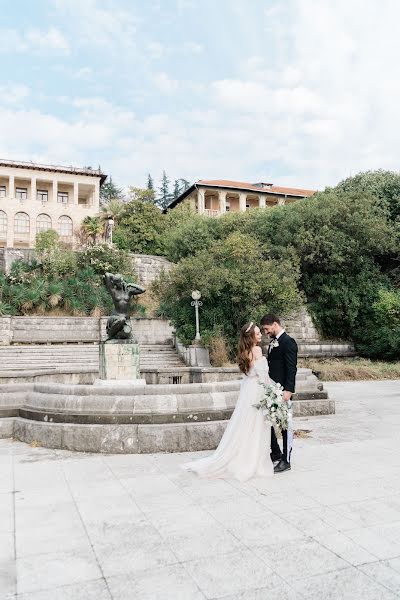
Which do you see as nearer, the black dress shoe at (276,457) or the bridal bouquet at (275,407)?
the bridal bouquet at (275,407)

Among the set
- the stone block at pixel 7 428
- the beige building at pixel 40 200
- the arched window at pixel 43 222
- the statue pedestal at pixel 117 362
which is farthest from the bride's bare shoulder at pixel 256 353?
the arched window at pixel 43 222

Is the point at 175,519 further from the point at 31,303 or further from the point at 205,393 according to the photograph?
the point at 31,303

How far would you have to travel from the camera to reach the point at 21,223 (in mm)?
48500

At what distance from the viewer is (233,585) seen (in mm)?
2895

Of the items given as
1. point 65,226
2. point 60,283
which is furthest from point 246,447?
point 65,226

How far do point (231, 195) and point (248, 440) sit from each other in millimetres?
52025

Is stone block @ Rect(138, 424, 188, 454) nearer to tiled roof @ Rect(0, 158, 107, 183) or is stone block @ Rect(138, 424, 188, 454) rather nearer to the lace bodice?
the lace bodice

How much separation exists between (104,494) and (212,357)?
52.5 feet

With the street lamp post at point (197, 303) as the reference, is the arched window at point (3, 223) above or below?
above

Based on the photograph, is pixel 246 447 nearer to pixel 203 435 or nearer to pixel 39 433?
pixel 203 435

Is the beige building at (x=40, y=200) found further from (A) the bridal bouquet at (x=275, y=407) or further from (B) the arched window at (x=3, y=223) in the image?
(A) the bridal bouquet at (x=275, y=407)

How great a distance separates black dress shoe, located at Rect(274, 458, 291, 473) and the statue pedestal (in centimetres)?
473

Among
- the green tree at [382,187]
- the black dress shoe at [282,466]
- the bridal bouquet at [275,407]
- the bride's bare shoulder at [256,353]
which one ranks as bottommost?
the black dress shoe at [282,466]

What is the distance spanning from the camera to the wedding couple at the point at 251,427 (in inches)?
208
